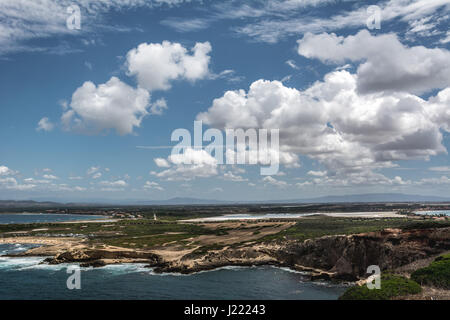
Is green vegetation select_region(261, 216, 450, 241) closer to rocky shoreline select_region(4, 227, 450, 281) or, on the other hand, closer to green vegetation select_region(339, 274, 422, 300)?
rocky shoreline select_region(4, 227, 450, 281)

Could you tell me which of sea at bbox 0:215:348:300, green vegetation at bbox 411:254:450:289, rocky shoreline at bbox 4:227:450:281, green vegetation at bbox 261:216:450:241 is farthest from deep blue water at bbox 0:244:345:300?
green vegetation at bbox 261:216:450:241

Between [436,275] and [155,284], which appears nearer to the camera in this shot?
[436,275]

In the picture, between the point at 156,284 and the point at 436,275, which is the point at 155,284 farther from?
the point at 436,275

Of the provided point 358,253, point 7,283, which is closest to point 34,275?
point 7,283

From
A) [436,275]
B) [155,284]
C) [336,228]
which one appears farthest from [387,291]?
[336,228]

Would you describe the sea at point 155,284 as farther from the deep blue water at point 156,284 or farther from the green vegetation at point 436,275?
the green vegetation at point 436,275

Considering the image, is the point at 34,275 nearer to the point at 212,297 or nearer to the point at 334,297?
the point at 212,297
